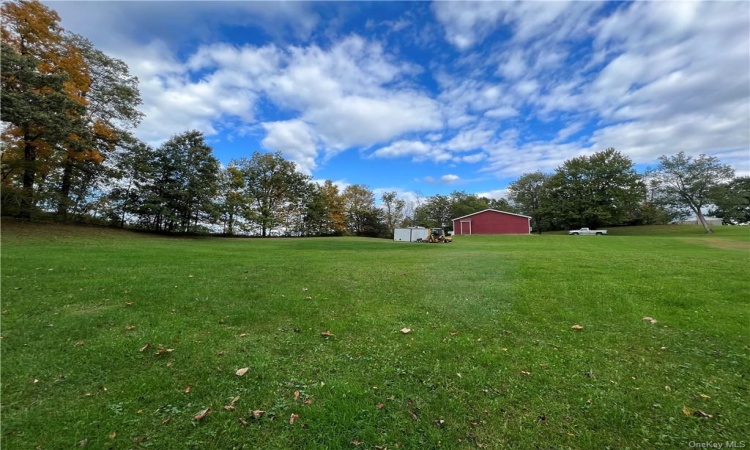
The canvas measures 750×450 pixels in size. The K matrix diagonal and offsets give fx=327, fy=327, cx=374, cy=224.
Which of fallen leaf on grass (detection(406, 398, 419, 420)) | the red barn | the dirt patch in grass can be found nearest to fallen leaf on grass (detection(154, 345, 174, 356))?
fallen leaf on grass (detection(406, 398, 419, 420))

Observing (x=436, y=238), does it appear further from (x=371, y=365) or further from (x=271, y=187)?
(x=371, y=365)

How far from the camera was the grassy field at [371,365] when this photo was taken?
266cm

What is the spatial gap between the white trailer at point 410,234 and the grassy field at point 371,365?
2640 centimetres

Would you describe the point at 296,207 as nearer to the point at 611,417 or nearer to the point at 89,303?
the point at 89,303

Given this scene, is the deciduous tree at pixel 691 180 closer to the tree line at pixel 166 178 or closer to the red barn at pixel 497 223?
the tree line at pixel 166 178

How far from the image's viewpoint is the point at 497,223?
143 ft

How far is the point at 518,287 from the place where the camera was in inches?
282

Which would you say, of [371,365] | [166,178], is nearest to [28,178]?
[166,178]

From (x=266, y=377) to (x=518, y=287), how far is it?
5.67 meters

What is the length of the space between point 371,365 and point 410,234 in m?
30.4

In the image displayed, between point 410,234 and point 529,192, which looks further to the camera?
point 529,192

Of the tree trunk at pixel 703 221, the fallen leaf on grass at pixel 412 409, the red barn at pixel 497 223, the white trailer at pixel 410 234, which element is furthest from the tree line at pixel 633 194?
the fallen leaf on grass at pixel 412 409

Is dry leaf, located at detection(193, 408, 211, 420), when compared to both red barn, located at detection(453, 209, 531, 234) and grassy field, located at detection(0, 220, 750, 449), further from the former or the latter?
red barn, located at detection(453, 209, 531, 234)

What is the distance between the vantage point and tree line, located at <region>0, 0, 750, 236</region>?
17.3 metres
